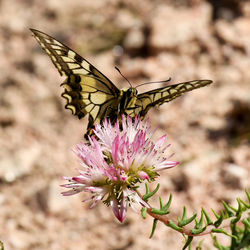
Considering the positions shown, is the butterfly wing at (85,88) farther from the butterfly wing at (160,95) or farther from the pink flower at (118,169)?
the pink flower at (118,169)

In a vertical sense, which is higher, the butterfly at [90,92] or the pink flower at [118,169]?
the butterfly at [90,92]

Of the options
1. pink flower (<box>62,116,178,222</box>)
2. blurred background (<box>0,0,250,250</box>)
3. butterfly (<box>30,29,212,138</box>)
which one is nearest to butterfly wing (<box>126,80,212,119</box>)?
butterfly (<box>30,29,212,138</box>)

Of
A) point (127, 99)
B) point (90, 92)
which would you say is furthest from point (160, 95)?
point (90, 92)

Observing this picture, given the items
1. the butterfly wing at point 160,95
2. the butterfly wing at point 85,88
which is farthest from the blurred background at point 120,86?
the butterfly wing at point 85,88

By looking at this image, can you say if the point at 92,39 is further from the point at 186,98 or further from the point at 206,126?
the point at 206,126

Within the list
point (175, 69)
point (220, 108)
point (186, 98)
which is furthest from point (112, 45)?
point (220, 108)

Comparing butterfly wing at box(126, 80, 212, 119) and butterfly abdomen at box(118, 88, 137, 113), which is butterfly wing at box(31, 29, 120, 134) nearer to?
butterfly abdomen at box(118, 88, 137, 113)

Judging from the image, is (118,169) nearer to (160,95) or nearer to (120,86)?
(160,95)
